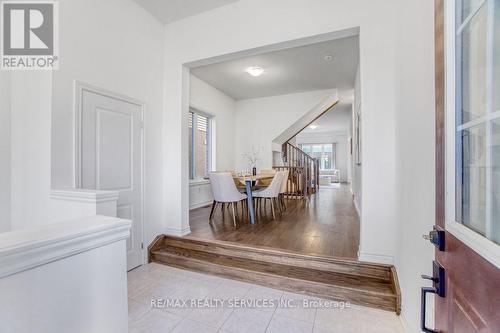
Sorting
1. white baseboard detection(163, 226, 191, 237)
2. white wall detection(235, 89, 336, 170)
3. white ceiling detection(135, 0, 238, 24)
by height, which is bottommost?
white baseboard detection(163, 226, 191, 237)

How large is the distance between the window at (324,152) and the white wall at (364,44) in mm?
11167

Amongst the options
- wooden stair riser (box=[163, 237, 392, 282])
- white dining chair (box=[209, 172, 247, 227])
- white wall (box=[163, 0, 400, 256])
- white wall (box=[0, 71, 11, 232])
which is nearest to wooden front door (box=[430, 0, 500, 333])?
white wall (box=[163, 0, 400, 256])

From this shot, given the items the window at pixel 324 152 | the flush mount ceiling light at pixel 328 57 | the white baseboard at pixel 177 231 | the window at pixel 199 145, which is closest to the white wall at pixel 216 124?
the window at pixel 199 145

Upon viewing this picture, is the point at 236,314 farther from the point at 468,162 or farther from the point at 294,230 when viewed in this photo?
the point at 468,162

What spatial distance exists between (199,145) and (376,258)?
160 inches

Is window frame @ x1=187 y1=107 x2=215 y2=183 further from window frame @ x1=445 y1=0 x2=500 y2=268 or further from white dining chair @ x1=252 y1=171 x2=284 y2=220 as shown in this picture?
window frame @ x1=445 y1=0 x2=500 y2=268

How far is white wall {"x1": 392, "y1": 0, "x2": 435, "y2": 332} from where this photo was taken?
1.21 metres

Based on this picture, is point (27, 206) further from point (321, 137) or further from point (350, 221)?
point (321, 137)

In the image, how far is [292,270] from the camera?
2357mm

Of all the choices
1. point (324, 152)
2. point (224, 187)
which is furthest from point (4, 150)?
Result: point (324, 152)

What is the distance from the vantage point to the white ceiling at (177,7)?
2773 mm

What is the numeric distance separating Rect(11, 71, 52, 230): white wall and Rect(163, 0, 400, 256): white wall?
1.36 meters

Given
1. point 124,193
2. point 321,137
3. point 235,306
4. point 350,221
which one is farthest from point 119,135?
point 321,137

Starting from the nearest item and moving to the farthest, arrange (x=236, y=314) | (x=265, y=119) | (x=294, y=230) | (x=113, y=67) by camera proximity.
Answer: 1. (x=236, y=314)
2. (x=113, y=67)
3. (x=294, y=230)
4. (x=265, y=119)
